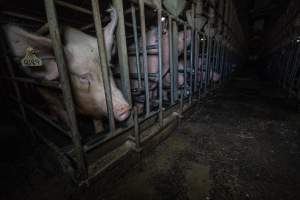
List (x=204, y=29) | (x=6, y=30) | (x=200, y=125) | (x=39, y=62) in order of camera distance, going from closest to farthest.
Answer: (x=39, y=62)
(x=6, y=30)
(x=200, y=125)
(x=204, y=29)

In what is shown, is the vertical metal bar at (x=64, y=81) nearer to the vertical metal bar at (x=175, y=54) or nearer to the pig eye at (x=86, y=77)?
the pig eye at (x=86, y=77)

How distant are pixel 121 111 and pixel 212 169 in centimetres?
119

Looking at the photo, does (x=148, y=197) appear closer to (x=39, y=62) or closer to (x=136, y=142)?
(x=136, y=142)

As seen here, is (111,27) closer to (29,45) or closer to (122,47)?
(122,47)

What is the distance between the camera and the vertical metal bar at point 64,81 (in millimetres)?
1086

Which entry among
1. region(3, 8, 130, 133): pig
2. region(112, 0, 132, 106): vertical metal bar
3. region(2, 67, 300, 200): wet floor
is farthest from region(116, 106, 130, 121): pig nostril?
region(2, 67, 300, 200): wet floor

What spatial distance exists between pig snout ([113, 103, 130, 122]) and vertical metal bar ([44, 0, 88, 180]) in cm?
46

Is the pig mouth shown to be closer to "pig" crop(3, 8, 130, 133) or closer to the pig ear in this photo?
"pig" crop(3, 8, 130, 133)

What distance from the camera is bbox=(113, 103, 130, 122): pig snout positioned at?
1.65 metres

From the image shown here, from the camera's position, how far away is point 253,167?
1.78 meters

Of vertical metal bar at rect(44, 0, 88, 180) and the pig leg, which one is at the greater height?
the pig leg

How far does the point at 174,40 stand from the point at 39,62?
78.0 inches

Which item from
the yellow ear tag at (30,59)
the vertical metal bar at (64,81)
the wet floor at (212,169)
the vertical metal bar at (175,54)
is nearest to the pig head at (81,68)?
the yellow ear tag at (30,59)

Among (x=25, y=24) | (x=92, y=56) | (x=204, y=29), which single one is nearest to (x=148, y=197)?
(x=92, y=56)
